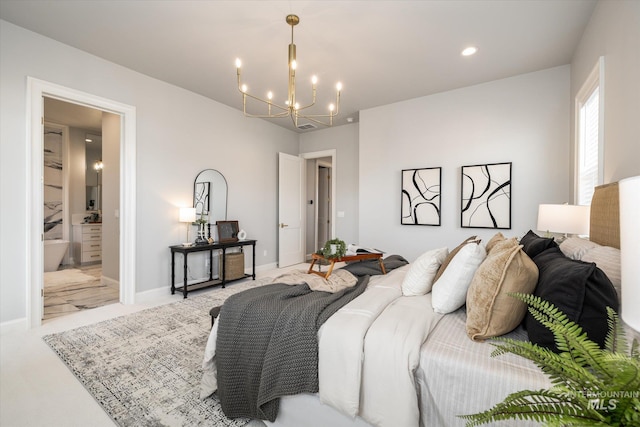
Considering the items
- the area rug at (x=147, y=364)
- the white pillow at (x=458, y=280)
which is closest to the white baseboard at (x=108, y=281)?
the area rug at (x=147, y=364)

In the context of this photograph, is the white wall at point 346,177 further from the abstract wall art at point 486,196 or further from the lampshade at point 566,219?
the lampshade at point 566,219

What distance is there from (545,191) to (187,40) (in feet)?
14.6

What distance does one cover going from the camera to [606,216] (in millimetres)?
1709

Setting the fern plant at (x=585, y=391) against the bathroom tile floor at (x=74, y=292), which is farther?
the bathroom tile floor at (x=74, y=292)

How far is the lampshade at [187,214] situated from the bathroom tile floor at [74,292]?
4.41 ft

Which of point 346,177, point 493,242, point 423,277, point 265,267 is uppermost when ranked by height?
point 346,177

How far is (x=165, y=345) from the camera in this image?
100 inches

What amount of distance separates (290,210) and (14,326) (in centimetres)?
417

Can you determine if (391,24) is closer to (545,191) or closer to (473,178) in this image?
(473,178)

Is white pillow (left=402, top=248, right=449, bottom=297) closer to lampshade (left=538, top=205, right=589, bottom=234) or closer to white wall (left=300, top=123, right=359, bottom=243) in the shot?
lampshade (left=538, top=205, right=589, bottom=234)

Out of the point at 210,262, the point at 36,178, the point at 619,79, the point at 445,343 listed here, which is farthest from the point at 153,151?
the point at 619,79

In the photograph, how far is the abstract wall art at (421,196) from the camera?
434 cm

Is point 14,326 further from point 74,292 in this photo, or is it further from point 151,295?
point 74,292

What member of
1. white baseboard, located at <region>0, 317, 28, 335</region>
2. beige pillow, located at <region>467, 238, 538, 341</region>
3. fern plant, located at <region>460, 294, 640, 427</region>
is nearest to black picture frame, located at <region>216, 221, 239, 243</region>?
white baseboard, located at <region>0, 317, 28, 335</region>
